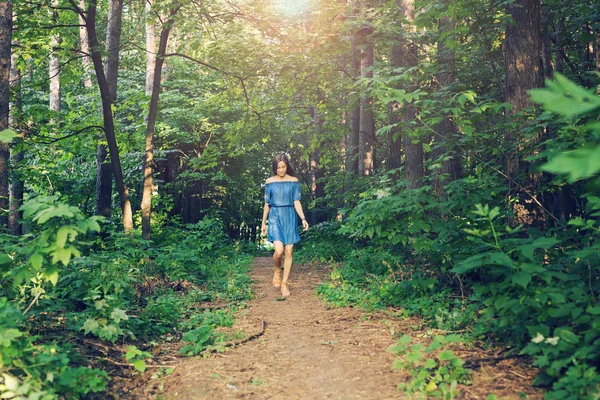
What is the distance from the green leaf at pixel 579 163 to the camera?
1698mm

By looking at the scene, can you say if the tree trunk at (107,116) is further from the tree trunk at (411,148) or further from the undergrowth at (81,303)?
the tree trunk at (411,148)

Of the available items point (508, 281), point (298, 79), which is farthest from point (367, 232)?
point (298, 79)

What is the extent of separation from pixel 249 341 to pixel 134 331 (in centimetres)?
127

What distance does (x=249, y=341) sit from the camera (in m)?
5.50

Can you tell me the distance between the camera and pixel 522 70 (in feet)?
20.0

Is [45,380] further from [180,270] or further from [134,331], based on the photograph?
[180,270]

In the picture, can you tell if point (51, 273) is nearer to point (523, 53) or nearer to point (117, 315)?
point (117, 315)

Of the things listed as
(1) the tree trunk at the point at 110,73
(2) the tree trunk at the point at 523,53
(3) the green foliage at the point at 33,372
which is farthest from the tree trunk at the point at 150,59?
(3) the green foliage at the point at 33,372

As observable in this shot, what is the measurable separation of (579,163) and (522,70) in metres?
4.92

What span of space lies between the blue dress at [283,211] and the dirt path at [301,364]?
5.67 feet

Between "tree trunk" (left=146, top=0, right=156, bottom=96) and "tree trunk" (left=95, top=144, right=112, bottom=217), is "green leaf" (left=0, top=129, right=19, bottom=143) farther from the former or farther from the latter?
"tree trunk" (left=146, top=0, right=156, bottom=96)


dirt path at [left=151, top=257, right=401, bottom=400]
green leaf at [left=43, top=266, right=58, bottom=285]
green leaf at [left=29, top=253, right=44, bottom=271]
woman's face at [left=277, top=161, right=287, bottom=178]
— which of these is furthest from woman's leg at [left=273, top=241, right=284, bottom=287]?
green leaf at [left=29, top=253, right=44, bottom=271]

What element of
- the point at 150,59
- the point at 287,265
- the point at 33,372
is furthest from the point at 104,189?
the point at 33,372

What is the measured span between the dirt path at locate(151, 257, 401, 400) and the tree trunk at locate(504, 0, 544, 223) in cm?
229
